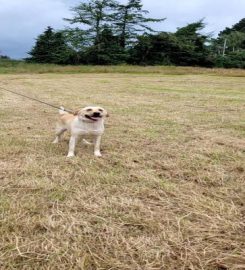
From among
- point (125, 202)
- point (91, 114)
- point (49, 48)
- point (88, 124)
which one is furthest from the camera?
point (49, 48)

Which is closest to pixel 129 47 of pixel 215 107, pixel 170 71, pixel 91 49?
pixel 91 49

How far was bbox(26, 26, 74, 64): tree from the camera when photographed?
38781mm

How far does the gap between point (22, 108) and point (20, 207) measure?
5995 mm

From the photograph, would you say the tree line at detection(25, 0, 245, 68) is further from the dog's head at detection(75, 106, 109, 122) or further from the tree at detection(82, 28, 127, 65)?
the dog's head at detection(75, 106, 109, 122)

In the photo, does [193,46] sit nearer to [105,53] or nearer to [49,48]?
[105,53]

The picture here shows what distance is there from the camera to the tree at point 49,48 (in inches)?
1527

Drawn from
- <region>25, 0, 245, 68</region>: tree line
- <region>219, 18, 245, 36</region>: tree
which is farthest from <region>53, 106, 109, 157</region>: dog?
<region>219, 18, 245, 36</region>: tree

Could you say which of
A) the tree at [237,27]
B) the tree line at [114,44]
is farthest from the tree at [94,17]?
the tree at [237,27]

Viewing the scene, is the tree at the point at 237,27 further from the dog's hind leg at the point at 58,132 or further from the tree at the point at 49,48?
the dog's hind leg at the point at 58,132

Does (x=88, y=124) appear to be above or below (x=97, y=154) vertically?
above

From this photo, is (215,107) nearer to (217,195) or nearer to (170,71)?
(217,195)

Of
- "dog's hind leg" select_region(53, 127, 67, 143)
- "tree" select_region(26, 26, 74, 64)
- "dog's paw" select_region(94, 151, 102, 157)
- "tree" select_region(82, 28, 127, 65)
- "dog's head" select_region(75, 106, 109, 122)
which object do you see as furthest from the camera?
"tree" select_region(26, 26, 74, 64)

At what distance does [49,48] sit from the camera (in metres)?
39.2

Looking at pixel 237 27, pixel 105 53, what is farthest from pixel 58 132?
pixel 237 27
